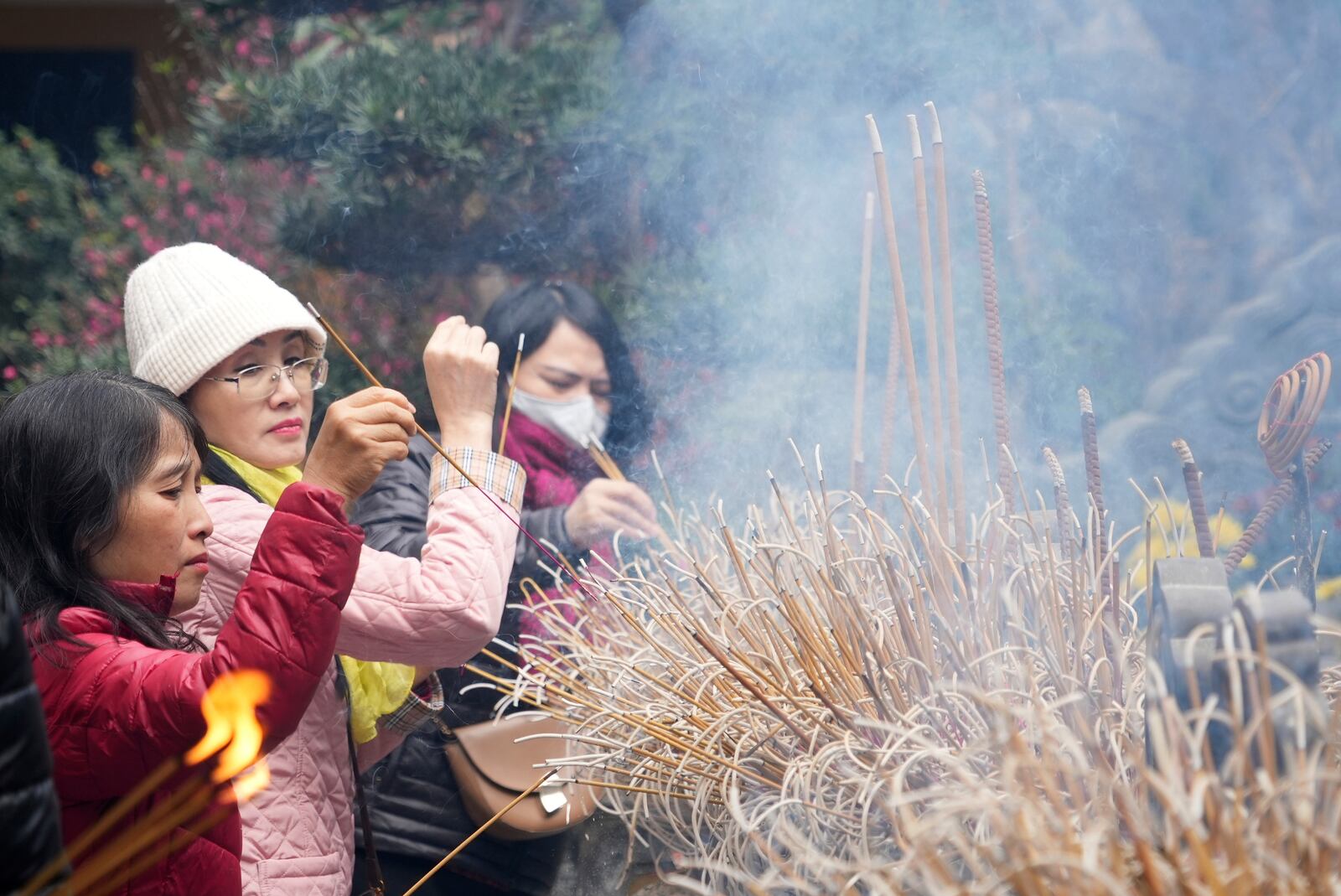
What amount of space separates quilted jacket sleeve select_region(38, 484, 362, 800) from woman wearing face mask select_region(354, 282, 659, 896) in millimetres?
638

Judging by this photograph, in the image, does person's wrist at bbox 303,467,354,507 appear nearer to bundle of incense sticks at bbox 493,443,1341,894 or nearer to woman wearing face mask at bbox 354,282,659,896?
bundle of incense sticks at bbox 493,443,1341,894

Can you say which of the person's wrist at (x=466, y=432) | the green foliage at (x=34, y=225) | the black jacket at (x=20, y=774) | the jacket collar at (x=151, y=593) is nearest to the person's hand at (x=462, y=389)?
the person's wrist at (x=466, y=432)

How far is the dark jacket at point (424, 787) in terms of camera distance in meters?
1.89

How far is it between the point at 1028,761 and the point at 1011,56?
1948 millimetres

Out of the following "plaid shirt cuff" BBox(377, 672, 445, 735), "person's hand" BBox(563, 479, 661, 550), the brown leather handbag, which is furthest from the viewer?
"person's hand" BBox(563, 479, 661, 550)

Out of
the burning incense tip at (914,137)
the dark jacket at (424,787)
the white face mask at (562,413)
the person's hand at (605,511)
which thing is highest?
the burning incense tip at (914,137)

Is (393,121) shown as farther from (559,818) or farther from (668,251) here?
(559,818)

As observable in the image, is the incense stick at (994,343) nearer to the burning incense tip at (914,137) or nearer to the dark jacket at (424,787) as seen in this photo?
the burning incense tip at (914,137)

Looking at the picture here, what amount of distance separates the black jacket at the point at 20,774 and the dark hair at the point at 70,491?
334 millimetres

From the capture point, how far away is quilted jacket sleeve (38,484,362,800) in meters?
1.10

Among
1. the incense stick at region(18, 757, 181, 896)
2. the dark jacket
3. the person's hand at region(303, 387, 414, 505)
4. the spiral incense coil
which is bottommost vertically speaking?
the dark jacket

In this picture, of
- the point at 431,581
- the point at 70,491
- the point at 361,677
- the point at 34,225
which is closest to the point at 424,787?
the point at 361,677

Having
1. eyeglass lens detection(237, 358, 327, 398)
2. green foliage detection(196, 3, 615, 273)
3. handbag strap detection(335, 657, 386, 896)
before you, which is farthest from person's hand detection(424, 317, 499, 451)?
green foliage detection(196, 3, 615, 273)

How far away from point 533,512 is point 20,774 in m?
1.38
